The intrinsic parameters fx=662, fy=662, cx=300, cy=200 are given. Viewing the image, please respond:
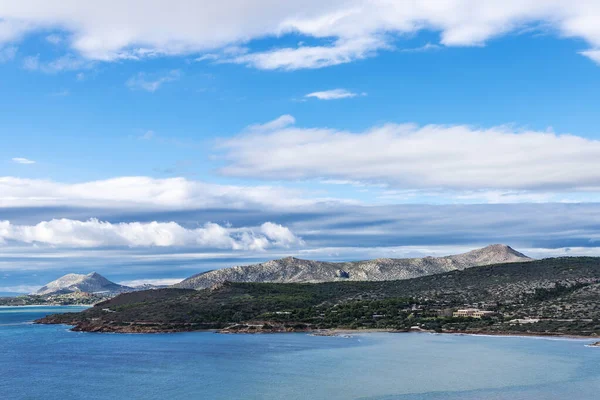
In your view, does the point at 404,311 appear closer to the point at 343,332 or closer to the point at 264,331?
the point at 343,332

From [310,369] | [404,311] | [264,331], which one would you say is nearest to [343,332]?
[264,331]

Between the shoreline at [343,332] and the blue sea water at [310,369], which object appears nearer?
the blue sea water at [310,369]

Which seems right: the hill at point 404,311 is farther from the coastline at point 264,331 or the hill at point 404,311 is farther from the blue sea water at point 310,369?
the blue sea water at point 310,369

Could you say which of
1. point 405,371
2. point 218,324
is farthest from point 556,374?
point 218,324

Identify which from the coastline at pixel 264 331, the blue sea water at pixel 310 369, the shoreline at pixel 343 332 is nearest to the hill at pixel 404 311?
the coastline at pixel 264 331

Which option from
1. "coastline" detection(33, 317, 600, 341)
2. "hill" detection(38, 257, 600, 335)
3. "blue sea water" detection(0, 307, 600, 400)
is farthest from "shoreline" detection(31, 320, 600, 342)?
"blue sea water" detection(0, 307, 600, 400)

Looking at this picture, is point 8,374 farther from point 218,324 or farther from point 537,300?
point 537,300

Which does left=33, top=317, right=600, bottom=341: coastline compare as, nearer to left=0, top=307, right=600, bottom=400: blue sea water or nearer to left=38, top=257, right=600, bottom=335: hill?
left=38, top=257, right=600, bottom=335: hill

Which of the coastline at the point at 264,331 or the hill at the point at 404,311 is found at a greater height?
the hill at the point at 404,311
